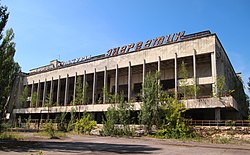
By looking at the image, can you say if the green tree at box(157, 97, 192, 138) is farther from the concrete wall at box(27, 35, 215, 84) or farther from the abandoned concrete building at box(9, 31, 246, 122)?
the concrete wall at box(27, 35, 215, 84)

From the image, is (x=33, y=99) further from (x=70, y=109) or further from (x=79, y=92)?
(x=79, y=92)

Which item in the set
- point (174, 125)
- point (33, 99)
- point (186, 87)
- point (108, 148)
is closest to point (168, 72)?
point (186, 87)

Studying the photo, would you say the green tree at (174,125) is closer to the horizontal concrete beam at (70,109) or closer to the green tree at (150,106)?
the green tree at (150,106)

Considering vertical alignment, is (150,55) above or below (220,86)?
above

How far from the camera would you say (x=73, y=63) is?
4750cm

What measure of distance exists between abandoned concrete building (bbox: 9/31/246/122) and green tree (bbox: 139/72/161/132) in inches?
126

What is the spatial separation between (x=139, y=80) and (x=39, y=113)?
24.4 metres

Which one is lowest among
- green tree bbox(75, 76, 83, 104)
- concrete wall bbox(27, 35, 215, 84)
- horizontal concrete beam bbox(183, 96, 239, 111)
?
horizontal concrete beam bbox(183, 96, 239, 111)

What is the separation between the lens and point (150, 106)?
25812 millimetres

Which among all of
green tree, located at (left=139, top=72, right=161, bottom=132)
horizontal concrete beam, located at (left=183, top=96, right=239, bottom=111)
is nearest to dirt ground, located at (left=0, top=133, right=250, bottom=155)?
green tree, located at (left=139, top=72, right=161, bottom=132)

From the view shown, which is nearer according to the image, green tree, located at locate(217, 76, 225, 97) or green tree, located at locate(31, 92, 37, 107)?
green tree, located at locate(217, 76, 225, 97)

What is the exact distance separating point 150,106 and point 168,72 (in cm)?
1442

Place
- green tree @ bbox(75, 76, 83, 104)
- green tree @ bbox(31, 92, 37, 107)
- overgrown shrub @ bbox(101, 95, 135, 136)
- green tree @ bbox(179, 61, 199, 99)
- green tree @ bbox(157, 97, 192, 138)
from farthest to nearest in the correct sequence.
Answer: green tree @ bbox(31, 92, 37, 107) → green tree @ bbox(75, 76, 83, 104) → green tree @ bbox(179, 61, 199, 99) → overgrown shrub @ bbox(101, 95, 135, 136) → green tree @ bbox(157, 97, 192, 138)

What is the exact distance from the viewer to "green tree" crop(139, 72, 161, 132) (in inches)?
1013
